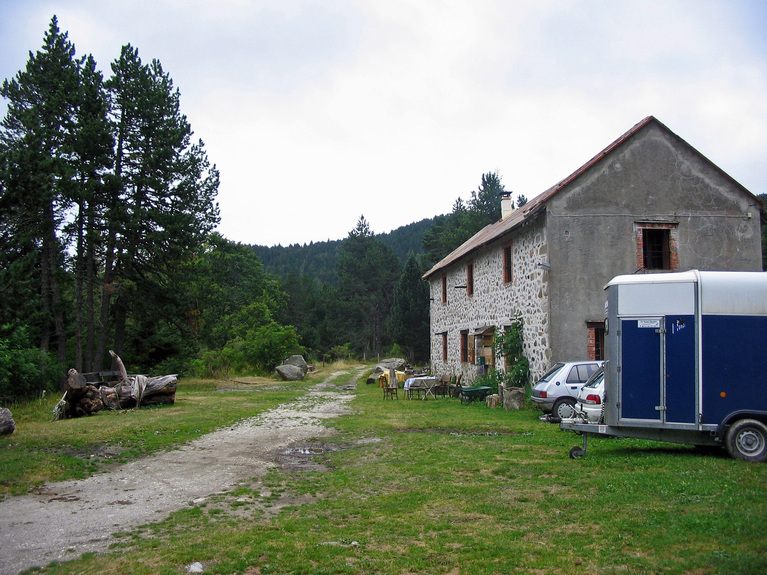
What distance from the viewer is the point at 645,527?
5746mm

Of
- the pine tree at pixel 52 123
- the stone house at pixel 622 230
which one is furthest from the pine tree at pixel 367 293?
the stone house at pixel 622 230

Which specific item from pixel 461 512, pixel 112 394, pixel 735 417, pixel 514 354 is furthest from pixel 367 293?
pixel 461 512

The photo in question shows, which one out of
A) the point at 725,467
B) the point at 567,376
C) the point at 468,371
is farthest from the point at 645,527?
the point at 468,371

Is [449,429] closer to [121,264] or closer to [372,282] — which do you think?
[121,264]

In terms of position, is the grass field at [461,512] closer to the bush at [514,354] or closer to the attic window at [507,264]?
the bush at [514,354]

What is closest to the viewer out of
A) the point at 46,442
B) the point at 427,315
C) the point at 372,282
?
the point at 46,442

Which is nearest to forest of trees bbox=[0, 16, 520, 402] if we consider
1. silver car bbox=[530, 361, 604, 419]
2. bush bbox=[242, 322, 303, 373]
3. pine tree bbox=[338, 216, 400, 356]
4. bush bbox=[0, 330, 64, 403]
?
bush bbox=[0, 330, 64, 403]

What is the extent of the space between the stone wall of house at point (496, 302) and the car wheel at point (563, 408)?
2.57 meters

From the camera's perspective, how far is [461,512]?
→ 6.66 m

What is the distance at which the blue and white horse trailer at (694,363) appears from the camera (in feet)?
29.8

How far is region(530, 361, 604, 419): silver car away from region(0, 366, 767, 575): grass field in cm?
276

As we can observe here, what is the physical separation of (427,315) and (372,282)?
25.3 m

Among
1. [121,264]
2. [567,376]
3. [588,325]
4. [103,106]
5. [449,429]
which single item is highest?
[103,106]

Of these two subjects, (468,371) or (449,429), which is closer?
(449,429)
